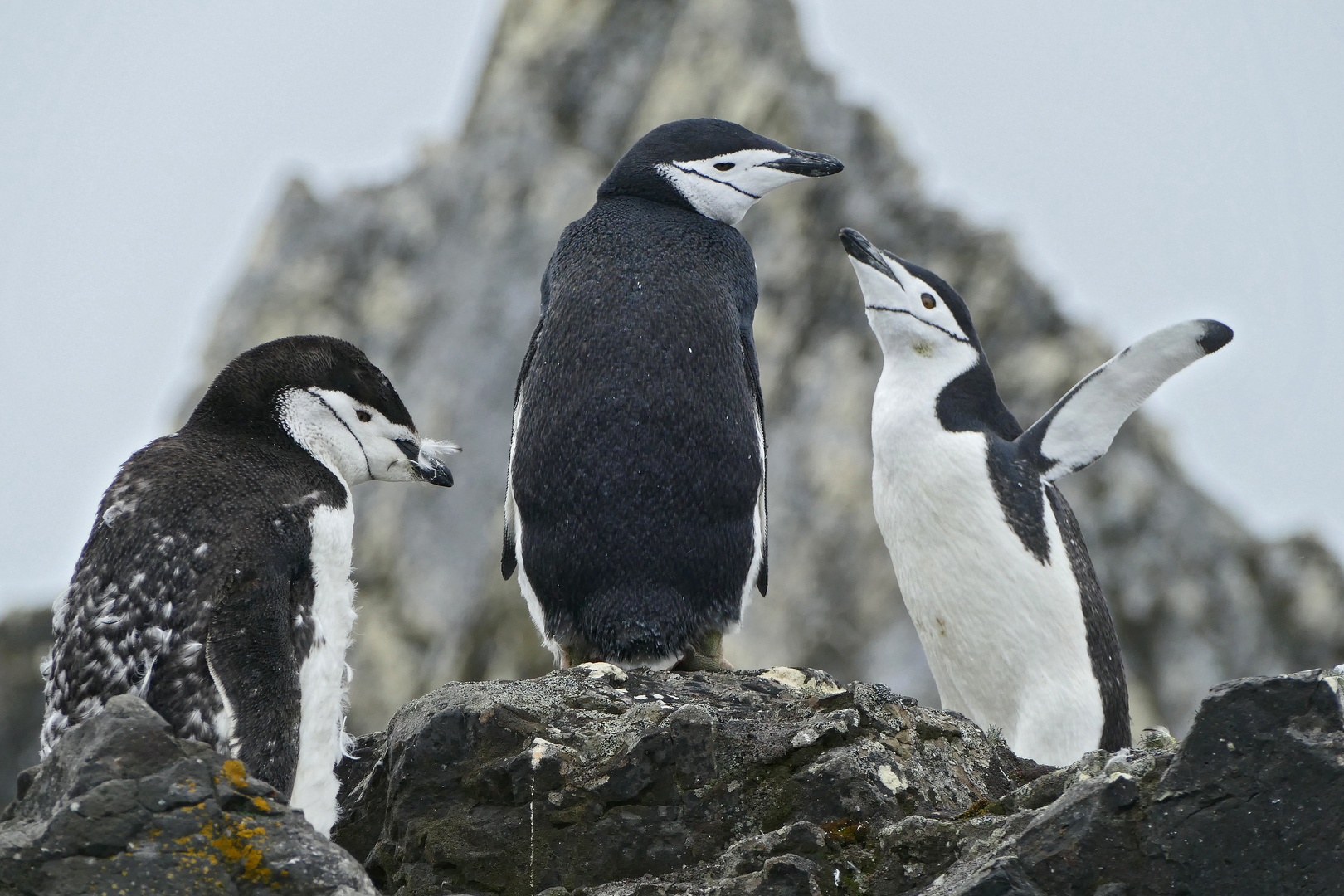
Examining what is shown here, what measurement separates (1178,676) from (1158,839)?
17.0 metres

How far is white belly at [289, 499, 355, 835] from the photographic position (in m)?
3.90

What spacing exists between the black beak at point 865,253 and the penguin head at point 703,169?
55 centimetres

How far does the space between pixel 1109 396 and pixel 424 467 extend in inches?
103

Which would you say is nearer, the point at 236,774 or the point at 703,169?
the point at 236,774

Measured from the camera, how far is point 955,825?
11.3 ft

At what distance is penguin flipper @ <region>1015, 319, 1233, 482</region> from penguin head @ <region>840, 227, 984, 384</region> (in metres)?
0.47

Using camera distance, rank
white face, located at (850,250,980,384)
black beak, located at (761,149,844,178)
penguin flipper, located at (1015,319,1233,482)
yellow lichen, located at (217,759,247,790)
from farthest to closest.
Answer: white face, located at (850,250,980,384) → black beak, located at (761,149,844,178) → penguin flipper, located at (1015,319,1233,482) → yellow lichen, located at (217,759,247,790)

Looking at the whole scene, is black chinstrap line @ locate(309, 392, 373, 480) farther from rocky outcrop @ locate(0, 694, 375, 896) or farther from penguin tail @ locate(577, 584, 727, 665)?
rocky outcrop @ locate(0, 694, 375, 896)

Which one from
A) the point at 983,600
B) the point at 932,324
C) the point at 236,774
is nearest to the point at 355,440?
the point at 236,774

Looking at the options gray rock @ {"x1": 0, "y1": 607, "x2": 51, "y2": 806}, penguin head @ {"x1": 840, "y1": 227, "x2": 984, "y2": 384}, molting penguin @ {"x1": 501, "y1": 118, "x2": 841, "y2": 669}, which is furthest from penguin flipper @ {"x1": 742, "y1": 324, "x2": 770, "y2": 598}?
gray rock @ {"x1": 0, "y1": 607, "x2": 51, "y2": 806}

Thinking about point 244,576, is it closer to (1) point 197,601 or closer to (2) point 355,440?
(1) point 197,601

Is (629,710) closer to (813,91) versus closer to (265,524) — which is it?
(265,524)

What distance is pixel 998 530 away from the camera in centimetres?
568

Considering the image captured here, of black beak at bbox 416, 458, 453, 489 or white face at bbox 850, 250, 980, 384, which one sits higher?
white face at bbox 850, 250, 980, 384
